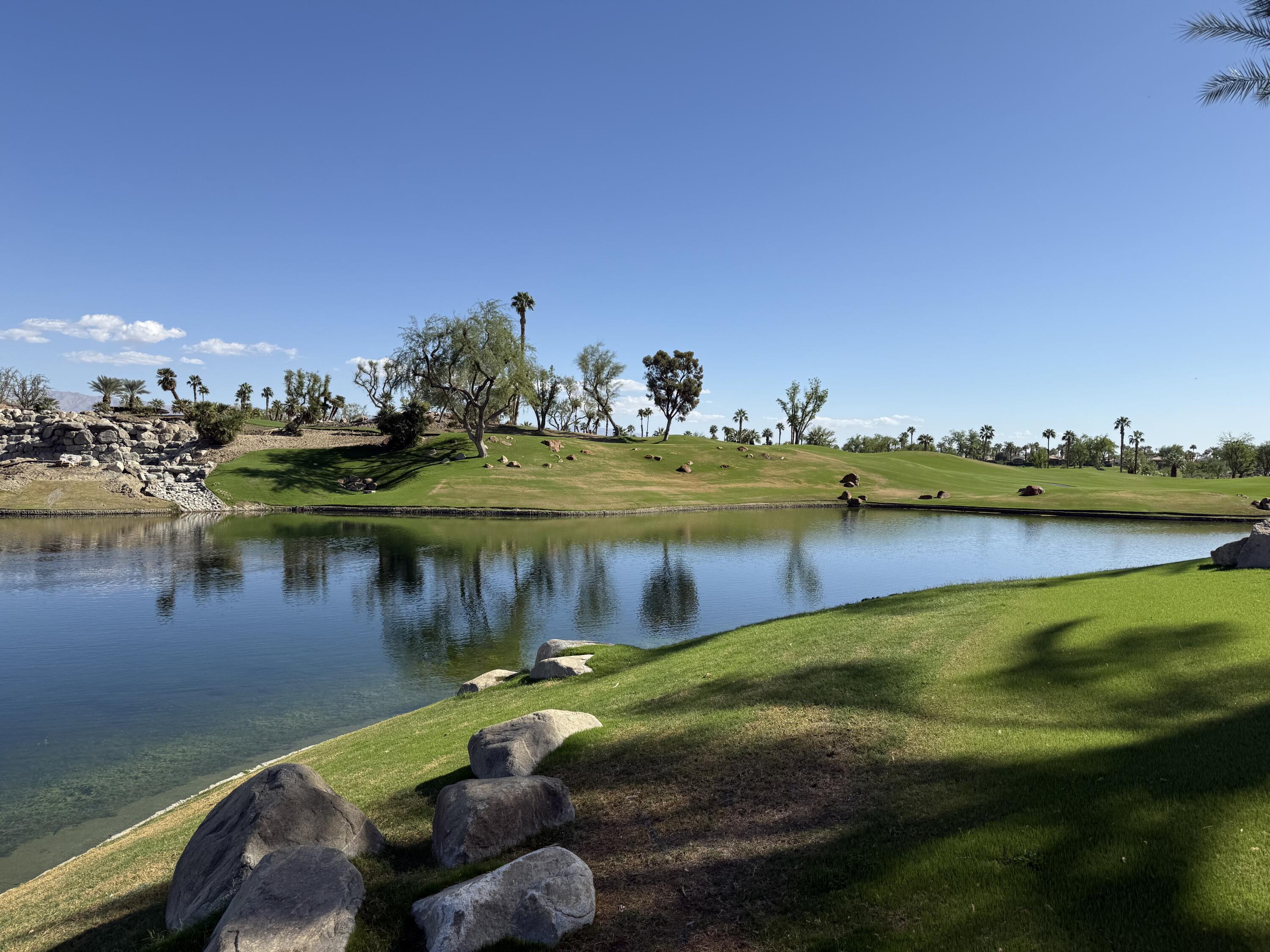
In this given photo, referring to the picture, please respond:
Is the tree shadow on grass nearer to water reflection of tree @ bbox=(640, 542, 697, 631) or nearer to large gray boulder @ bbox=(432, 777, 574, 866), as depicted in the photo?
water reflection of tree @ bbox=(640, 542, 697, 631)

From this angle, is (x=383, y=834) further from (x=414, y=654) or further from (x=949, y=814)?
(x=414, y=654)

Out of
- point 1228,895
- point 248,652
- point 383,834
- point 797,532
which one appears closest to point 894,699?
point 1228,895

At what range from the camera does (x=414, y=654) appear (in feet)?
78.0

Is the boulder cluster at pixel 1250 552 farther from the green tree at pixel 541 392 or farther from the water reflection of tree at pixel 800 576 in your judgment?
the green tree at pixel 541 392

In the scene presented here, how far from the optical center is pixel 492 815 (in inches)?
298

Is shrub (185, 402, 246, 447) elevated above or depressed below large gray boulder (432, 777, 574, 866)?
above

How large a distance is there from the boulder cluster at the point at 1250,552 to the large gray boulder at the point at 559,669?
1561 centimetres

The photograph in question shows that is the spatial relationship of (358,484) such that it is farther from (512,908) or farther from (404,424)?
(512,908)

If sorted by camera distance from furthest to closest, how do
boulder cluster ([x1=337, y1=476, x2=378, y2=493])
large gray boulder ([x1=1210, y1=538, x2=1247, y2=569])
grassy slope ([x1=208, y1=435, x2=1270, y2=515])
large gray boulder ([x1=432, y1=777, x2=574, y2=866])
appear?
1. boulder cluster ([x1=337, y1=476, x2=378, y2=493])
2. grassy slope ([x1=208, y1=435, x2=1270, y2=515])
3. large gray boulder ([x1=1210, y1=538, x2=1247, y2=569])
4. large gray boulder ([x1=432, y1=777, x2=574, y2=866])

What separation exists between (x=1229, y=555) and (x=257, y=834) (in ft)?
65.2

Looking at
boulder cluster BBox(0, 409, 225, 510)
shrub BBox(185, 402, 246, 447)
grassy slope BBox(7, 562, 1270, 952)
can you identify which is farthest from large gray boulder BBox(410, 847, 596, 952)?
shrub BBox(185, 402, 246, 447)

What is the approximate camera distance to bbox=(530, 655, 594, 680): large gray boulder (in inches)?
704

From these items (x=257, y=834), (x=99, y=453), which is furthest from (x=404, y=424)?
(x=257, y=834)

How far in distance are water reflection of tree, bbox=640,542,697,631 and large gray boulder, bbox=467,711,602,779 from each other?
14874mm
